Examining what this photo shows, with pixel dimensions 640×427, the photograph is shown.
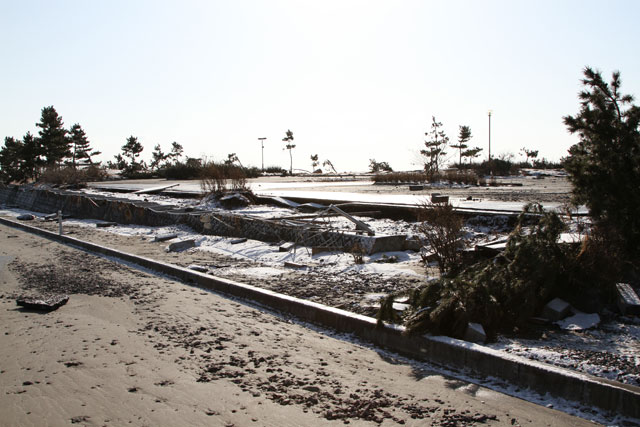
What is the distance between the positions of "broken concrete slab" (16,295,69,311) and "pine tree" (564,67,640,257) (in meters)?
7.22

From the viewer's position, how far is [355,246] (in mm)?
10469

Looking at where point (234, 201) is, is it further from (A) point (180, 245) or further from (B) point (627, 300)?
(B) point (627, 300)

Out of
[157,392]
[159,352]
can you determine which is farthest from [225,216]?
[157,392]

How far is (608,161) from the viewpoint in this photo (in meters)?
7.32

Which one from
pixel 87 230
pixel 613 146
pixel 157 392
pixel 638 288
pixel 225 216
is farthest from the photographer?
pixel 87 230

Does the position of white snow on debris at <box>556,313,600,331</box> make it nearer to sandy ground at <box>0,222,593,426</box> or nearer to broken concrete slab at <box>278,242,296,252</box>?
sandy ground at <box>0,222,593,426</box>

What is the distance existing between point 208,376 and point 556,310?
12.5 ft

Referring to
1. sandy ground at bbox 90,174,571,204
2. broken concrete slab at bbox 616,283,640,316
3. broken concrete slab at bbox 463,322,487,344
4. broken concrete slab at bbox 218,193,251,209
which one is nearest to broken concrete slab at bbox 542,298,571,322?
broken concrete slab at bbox 616,283,640,316

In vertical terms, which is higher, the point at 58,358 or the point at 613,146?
the point at 613,146

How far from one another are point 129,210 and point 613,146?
54.1 feet

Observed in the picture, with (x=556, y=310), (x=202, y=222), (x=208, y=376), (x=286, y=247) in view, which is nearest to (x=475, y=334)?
(x=556, y=310)

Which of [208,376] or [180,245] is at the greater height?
[180,245]

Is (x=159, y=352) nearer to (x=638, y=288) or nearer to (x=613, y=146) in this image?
(x=638, y=288)

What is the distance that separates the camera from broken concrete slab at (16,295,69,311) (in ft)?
23.2
